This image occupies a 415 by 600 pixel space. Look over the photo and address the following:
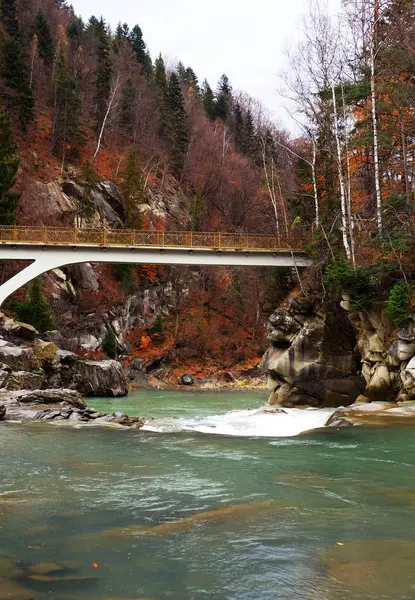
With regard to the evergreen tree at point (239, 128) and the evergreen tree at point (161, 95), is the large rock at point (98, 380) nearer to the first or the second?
the evergreen tree at point (161, 95)

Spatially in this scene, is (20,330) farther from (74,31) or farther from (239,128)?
(74,31)

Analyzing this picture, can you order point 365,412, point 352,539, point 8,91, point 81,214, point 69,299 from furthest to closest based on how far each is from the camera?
point 8,91, point 81,214, point 69,299, point 365,412, point 352,539

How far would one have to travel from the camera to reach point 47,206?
41.9m

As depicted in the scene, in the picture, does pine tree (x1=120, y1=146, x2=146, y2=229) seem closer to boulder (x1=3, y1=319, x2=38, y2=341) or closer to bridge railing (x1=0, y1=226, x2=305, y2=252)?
boulder (x1=3, y1=319, x2=38, y2=341)

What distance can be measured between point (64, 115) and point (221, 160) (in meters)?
18.9

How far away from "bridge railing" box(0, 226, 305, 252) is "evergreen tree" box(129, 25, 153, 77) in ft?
165

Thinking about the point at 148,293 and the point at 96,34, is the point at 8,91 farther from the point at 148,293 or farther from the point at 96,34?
the point at 96,34

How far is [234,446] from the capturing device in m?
11.2

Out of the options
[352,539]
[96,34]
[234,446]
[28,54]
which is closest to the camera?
[352,539]

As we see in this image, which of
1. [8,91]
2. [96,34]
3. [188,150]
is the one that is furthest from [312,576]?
[96,34]

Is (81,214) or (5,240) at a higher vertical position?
(81,214)

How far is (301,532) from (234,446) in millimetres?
5485

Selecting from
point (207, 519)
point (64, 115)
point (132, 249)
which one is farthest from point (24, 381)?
point (64, 115)

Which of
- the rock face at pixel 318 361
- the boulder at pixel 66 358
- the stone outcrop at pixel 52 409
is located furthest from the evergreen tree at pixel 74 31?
the stone outcrop at pixel 52 409
